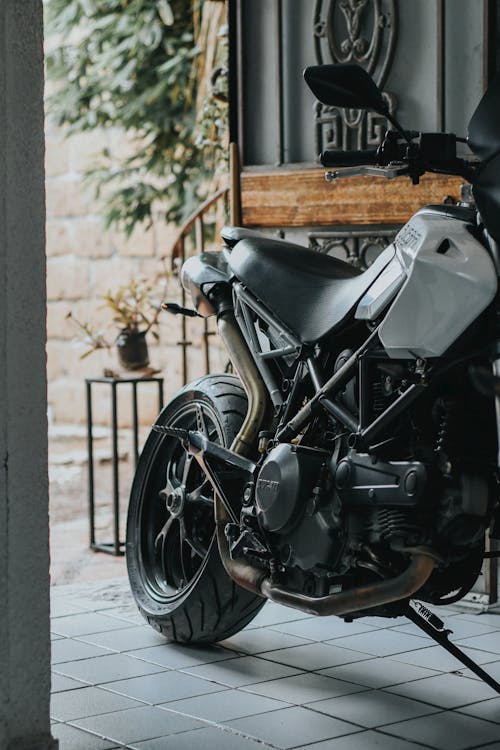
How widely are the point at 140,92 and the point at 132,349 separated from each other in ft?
10.4

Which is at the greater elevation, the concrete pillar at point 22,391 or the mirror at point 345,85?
the mirror at point 345,85

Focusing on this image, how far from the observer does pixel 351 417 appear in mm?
2781

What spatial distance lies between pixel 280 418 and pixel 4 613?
0.97 m

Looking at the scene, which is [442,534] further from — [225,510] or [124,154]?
[124,154]

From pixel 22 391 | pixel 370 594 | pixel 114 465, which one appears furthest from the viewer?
pixel 114 465

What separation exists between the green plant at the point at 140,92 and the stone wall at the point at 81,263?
281 millimetres

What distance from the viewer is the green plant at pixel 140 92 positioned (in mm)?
7477

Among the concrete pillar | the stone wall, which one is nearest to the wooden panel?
the concrete pillar

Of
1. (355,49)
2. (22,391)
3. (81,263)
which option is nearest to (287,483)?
(22,391)

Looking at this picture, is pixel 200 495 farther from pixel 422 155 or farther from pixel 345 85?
pixel 345 85

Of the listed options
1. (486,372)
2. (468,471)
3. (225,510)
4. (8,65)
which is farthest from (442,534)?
(8,65)

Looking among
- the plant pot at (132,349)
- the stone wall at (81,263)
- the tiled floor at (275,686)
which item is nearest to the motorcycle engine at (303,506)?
the tiled floor at (275,686)

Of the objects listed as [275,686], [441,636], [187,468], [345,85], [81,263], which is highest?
[81,263]

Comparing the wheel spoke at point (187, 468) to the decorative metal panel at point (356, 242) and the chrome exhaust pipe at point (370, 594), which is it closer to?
the chrome exhaust pipe at point (370, 594)
